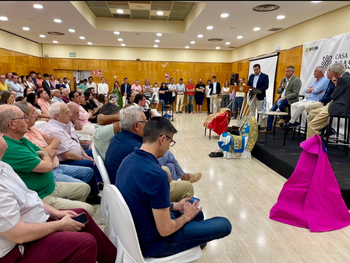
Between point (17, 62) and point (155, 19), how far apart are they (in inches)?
235

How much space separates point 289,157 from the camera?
150 inches

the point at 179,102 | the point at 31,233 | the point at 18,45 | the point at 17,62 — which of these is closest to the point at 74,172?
the point at 31,233

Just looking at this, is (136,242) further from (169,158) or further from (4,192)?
(169,158)

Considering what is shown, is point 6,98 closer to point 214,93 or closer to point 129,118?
point 129,118

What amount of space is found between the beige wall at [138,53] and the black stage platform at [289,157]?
8811mm

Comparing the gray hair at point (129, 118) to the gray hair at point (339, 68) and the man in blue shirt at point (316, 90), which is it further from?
the man in blue shirt at point (316, 90)

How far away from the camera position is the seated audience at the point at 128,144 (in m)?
2.01

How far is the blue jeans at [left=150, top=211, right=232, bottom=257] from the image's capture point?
136cm

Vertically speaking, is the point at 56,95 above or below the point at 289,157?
above

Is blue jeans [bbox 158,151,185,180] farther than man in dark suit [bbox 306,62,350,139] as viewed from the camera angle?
No

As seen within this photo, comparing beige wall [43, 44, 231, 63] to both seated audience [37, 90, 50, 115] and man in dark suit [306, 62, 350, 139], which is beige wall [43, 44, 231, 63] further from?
man in dark suit [306, 62, 350, 139]

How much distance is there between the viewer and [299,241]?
2.16 meters

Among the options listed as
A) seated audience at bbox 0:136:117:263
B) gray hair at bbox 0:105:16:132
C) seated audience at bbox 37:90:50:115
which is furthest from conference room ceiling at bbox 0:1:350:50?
seated audience at bbox 0:136:117:263

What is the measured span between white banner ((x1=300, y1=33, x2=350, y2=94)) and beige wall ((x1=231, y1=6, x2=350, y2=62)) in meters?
0.25
